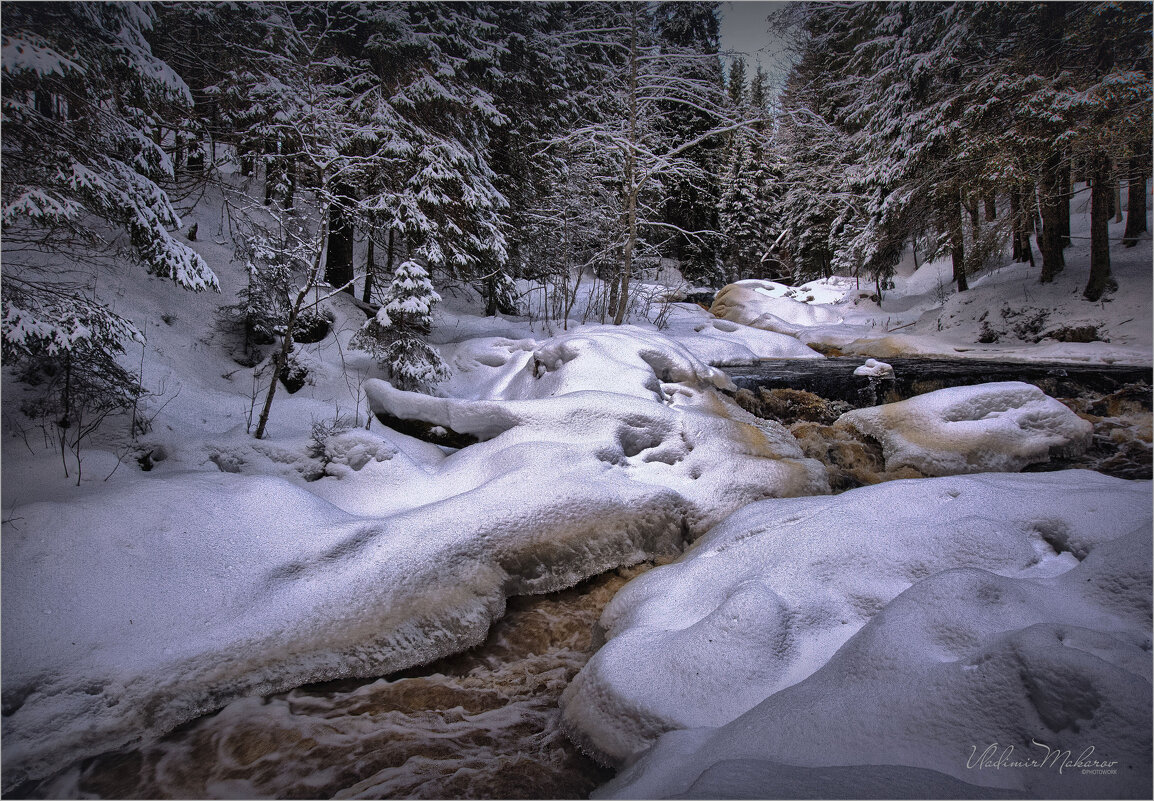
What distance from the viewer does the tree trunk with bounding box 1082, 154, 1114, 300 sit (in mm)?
5398

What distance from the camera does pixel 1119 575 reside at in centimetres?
189

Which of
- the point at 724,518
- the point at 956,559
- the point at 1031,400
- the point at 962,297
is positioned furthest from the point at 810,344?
the point at 956,559

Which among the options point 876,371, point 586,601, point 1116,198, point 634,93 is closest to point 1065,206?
point 1116,198

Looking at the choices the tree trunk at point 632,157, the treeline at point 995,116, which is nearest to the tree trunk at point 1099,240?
the treeline at point 995,116

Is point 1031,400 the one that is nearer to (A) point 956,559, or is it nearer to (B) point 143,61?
(A) point 956,559

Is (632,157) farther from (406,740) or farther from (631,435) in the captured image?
(406,740)

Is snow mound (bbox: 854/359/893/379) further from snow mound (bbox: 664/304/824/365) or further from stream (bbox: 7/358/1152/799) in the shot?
stream (bbox: 7/358/1152/799)

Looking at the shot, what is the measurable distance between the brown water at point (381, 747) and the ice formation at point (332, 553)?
125 mm

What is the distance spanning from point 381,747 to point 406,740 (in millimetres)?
122

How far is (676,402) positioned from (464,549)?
3.95 metres

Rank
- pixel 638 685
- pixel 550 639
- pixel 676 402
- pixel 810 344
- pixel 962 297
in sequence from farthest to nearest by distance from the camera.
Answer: pixel 810 344 → pixel 962 297 → pixel 676 402 → pixel 550 639 → pixel 638 685

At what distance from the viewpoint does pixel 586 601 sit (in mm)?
3723

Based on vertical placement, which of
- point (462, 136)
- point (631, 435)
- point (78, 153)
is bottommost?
point (631, 435)

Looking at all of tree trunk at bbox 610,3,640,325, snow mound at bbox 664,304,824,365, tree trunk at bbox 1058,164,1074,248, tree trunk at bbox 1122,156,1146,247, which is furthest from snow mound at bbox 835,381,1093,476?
tree trunk at bbox 610,3,640,325
